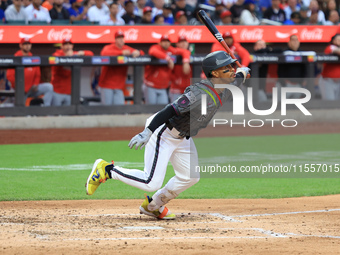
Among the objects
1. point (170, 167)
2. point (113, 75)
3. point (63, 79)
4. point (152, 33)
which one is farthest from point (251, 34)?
point (170, 167)

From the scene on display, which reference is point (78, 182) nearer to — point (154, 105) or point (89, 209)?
point (89, 209)

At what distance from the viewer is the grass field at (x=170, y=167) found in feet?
28.9

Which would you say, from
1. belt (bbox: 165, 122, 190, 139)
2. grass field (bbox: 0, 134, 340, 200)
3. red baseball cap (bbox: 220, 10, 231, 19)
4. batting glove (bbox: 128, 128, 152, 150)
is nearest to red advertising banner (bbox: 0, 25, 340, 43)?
red baseball cap (bbox: 220, 10, 231, 19)

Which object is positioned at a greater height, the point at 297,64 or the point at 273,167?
the point at 297,64

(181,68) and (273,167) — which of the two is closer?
(273,167)

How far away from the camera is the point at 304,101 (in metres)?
16.7

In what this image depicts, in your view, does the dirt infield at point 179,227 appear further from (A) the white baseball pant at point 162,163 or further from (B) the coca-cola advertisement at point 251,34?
(B) the coca-cola advertisement at point 251,34

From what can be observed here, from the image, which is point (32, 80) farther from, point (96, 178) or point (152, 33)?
point (96, 178)

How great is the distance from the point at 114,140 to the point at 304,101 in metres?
5.21

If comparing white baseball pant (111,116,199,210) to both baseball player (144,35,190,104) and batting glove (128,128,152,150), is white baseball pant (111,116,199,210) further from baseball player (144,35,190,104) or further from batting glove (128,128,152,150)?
baseball player (144,35,190,104)

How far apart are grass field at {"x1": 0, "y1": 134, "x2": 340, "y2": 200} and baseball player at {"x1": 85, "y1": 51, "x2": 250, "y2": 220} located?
1.85m

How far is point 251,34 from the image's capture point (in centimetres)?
1838

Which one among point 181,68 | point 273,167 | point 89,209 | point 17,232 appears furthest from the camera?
point 181,68

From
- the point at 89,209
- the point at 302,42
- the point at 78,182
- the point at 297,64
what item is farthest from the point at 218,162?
the point at 302,42
